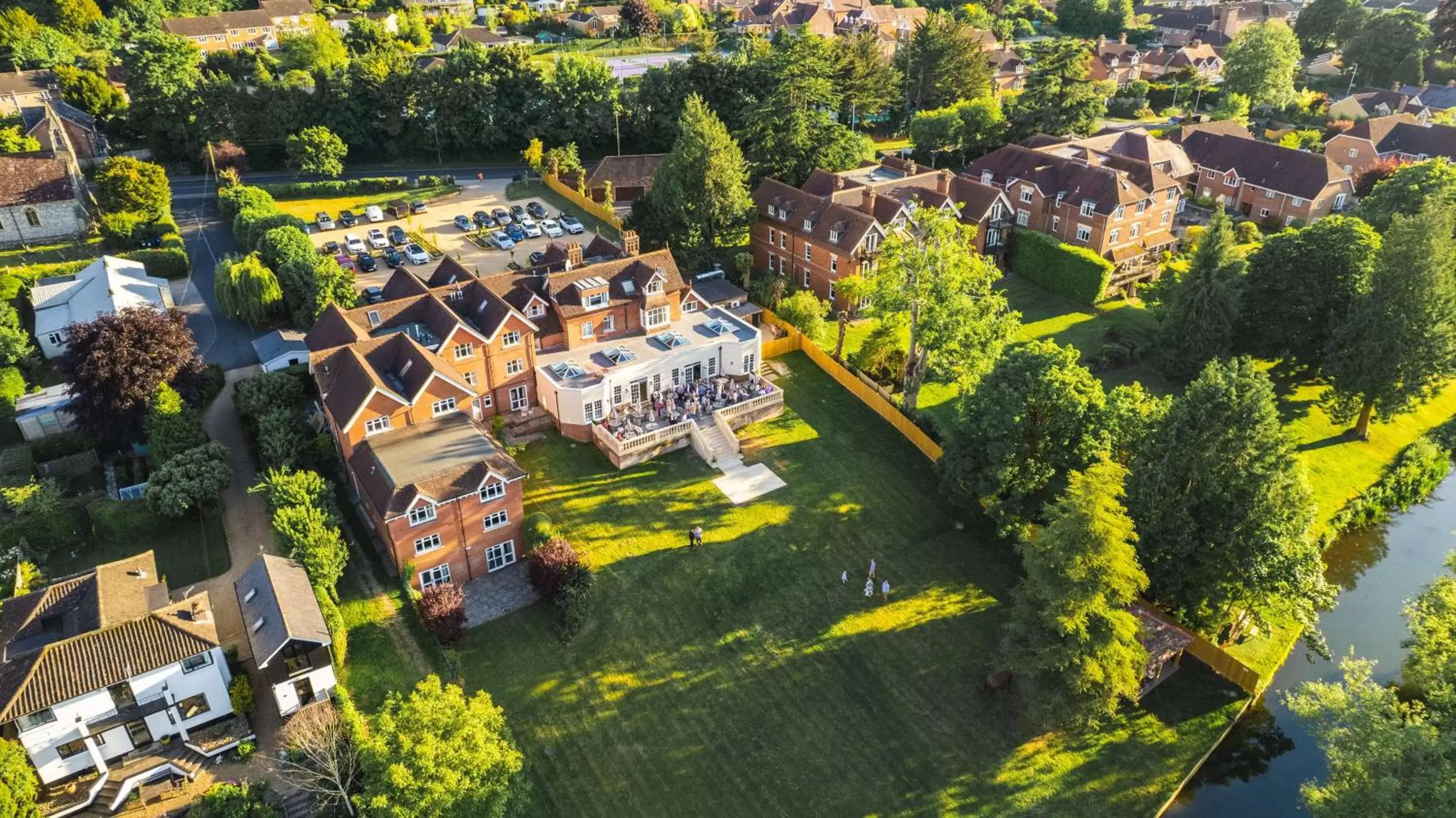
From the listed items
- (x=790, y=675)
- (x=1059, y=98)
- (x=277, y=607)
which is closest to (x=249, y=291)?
(x=277, y=607)

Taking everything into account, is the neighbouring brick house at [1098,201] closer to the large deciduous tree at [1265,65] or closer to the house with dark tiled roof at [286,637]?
the large deciduous tree at [1265,65]

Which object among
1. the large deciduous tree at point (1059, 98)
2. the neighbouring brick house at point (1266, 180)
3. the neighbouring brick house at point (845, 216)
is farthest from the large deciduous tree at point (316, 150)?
the neighbouring brick house at point (1266, 180)

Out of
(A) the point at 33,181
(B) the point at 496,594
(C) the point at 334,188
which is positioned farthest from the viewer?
(C) the point at 334,188

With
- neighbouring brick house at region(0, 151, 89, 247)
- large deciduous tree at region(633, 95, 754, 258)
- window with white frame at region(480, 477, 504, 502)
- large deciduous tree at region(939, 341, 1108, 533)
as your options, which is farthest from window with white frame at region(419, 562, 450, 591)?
neighbouring brick house at region(0, 151, 89, 247)

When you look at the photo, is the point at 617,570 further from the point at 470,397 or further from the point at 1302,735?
the point at 1302,735

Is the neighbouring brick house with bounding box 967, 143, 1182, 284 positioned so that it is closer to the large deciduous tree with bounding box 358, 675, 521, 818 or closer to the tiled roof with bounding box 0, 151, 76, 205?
the large deciduous tree with bounding box 358, 675, 521, 818

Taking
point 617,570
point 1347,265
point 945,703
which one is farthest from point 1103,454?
point 1347,265

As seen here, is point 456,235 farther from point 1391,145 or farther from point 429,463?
point 1391,145
